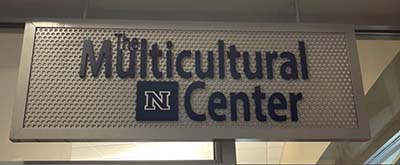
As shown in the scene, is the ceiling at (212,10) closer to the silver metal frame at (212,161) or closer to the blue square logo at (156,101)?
the blue square logo at (156,101)

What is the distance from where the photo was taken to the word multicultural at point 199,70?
176 centimetres

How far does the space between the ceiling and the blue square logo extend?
496mm

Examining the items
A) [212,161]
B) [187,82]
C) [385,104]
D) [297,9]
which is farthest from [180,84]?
[385,104]

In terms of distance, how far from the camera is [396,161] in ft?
10.1

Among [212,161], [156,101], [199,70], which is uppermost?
[199,70]

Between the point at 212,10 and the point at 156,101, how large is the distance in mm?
634

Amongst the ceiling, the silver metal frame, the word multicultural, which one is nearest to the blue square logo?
the word multicultural

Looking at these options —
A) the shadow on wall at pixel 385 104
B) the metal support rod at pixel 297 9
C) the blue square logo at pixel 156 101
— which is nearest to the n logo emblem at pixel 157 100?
the blue square logo at pixel 156 101

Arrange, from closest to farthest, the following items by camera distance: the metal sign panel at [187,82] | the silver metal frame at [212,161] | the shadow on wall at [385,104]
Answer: the metal sign panel at [187,82], the silver metal frame at [212,161], the shadow on wall at [385,104]

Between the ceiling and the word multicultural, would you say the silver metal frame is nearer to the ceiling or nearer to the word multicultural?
the word multicultural

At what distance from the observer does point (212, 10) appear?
7.11 ft

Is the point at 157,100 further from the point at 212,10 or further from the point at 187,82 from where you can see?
the point at 212,10

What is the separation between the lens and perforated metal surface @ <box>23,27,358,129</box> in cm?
172

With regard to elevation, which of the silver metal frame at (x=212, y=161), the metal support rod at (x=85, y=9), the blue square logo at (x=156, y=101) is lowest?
the silver metal frame at (x=212, y=161)
